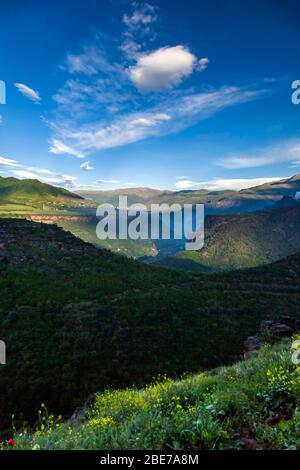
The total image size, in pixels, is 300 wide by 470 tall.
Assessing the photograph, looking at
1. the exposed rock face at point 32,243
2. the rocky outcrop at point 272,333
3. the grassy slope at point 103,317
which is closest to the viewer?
the rocky outcrop at point 272,333

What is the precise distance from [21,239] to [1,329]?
133 feet

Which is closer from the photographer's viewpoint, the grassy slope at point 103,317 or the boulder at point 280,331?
the boulder at point 280,331

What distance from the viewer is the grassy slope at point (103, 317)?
3544 centimetres

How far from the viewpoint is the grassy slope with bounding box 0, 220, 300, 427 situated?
3544 centimetres

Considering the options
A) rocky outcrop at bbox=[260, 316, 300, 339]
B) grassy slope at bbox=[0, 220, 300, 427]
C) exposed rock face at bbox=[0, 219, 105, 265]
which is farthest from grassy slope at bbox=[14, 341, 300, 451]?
exposed rock face at bbox=[0, 219, 105, 265]

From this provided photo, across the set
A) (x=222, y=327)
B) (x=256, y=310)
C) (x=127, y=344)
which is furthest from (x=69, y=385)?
(x=256, y=310)

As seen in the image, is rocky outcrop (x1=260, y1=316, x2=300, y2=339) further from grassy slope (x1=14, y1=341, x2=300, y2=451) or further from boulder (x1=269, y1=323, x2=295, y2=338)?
grassy slope (x1=14, y1=341, x2=300, y2=451)

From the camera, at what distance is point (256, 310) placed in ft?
195

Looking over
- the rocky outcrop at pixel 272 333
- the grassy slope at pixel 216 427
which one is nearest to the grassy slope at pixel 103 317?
the rocky outcrop at pixel 272 333

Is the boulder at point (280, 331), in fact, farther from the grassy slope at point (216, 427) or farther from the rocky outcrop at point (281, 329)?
the grassy slope at point (216, 427)

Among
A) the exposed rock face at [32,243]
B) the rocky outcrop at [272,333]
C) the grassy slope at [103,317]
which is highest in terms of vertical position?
the exposed rock face at [32,243]

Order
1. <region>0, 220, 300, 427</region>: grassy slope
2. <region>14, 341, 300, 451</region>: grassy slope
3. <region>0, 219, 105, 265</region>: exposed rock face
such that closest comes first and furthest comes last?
<region>14, 341, 300, 451</region>: grassy slope, <region>0, 220, 300, 427</region>: grassy slope, <region>0, 219, 105, 265</region>: exposed rock face

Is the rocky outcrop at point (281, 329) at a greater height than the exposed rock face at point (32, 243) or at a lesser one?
lesser
